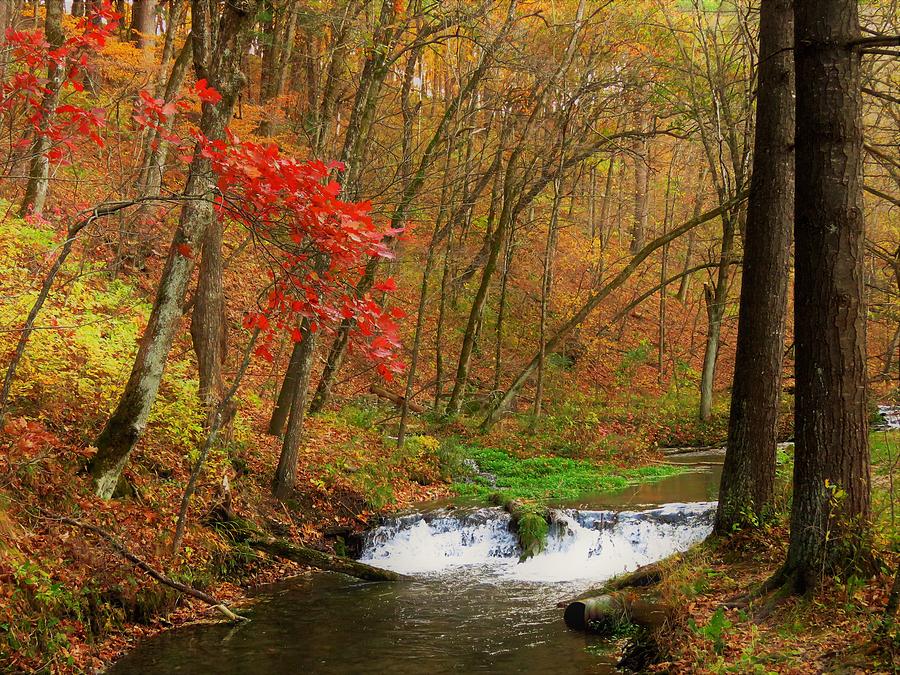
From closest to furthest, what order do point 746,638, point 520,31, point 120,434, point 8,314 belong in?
point 746,638 < point 120,434 < point 8,314 < point 520,31

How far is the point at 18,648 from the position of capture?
17.3 ft

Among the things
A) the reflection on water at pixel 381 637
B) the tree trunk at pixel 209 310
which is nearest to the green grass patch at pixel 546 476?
the reflection on water at pixel 381 637

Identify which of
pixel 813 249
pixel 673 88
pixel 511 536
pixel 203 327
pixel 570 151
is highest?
pixel 673 88

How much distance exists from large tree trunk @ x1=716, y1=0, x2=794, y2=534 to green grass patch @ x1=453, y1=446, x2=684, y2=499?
5.43m

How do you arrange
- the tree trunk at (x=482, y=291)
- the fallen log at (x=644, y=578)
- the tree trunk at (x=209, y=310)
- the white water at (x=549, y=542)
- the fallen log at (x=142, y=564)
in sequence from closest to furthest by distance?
the fallen log at (x=142, y=564) → the fallen log at (x=644, y=578) → the white water at (x=549, y=542) → the tree trunk at (x=209, y=310) → the tree trunk at (x=482, y=291)

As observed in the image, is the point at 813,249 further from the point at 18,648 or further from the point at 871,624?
the point at 18,648

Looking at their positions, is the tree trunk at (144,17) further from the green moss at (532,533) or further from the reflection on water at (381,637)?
the reflection on water at (381,637)

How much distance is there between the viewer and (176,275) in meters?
7.32

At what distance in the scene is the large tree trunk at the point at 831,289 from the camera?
17.6ft

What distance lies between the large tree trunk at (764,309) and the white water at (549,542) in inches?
112

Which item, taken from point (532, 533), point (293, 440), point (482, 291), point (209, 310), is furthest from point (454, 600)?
point (482, 291)

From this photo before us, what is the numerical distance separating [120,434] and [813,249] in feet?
21.5

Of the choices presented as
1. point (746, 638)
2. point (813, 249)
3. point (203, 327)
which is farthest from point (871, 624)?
point (203, 327)

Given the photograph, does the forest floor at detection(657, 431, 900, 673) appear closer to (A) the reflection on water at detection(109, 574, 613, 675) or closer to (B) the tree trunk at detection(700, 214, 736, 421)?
(A) the reflection on water at detection(109, 574, 613, 675)
